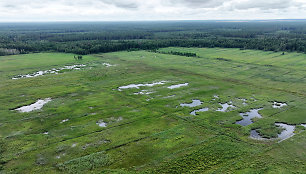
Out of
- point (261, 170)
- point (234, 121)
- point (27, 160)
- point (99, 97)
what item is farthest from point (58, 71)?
point (261, 170)

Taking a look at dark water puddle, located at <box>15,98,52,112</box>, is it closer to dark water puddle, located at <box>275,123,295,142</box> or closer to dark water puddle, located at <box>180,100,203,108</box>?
dark water puddle, located at <box>180,100,203,108</box>

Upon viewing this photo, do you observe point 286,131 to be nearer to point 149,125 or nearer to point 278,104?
point 278,104

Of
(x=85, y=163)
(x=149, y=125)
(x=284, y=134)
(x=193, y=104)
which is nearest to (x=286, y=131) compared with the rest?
(x=284, y=134)

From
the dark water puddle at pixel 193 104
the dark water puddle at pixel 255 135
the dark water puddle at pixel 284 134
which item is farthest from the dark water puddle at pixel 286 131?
the dark water puddle at pixel 193 104

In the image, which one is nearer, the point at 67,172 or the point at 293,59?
the point at 67,172

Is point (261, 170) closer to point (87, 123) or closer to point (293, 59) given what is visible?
point (87, 123)

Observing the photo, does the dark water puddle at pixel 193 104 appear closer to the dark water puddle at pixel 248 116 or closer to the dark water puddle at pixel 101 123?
the dark water puddle at pixel 248 116

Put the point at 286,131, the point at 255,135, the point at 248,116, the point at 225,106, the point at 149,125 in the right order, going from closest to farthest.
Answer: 1. the point at 255,135
2. the point at 286,131
3. the point at 149,125
4. the point at 248,116
5. the point at 225,106
